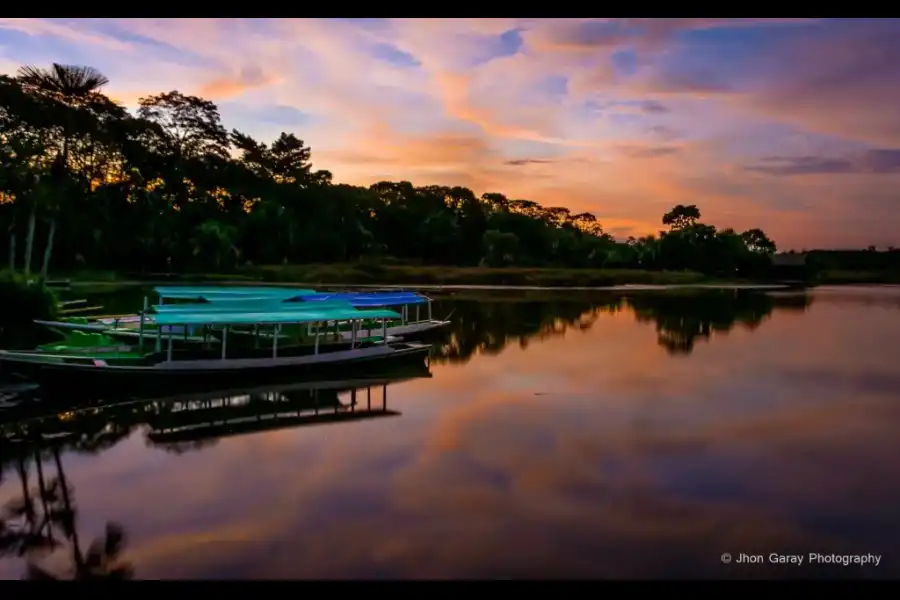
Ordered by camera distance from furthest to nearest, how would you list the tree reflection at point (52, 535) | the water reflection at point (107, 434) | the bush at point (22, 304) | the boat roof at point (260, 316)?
the bush at point (22, 304) → the boat roof at point (260, 316) → the water reflection at point (107, 434) → the tree reflection at point (52, 535)

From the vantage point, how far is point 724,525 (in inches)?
244

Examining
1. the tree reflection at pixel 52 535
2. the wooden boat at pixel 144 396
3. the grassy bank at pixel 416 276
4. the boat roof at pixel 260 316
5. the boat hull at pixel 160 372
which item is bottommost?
the tree reflection at pixel 52 535

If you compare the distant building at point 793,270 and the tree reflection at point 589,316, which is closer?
the tree reflection at point 589,316

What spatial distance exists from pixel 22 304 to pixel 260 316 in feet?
22.5

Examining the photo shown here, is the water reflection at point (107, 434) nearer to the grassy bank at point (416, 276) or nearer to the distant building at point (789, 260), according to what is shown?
the grassy bank at point (416, 276)

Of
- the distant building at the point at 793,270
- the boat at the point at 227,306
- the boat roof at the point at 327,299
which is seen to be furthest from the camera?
the distant building at the point at 793,270

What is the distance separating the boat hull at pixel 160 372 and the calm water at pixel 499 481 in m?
0.76

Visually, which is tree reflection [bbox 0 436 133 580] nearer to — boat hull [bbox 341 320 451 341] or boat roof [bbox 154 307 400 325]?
boat roof [bbox 154 307 400 325]

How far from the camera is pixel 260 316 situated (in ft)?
38.5

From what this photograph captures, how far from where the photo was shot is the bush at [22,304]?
14.4 metres

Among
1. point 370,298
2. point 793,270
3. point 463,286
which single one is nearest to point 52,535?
point 370,298

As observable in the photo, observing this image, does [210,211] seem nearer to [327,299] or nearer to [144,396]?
[327,299]

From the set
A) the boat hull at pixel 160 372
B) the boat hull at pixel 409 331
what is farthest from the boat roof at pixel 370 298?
the boat hull at pixel 160 372
